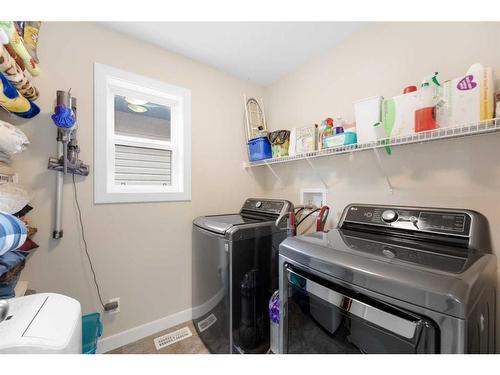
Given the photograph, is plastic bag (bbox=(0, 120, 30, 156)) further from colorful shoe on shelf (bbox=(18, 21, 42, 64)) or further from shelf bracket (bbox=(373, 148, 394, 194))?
shelf bracket (bbox=(373, 148, 394, 194))

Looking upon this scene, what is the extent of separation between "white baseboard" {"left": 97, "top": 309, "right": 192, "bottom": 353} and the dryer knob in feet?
5.93

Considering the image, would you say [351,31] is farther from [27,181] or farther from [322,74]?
[27,181]

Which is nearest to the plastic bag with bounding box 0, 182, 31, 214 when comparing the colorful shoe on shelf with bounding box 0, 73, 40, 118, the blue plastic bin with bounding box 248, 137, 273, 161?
the colorful shoe on shelf with bounding box 0, 73, 40, 118

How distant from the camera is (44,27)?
1.33m

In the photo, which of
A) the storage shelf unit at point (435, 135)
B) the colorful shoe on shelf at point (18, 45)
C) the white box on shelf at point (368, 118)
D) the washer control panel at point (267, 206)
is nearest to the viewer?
the colorful shoe on shelf at point (18, 45)

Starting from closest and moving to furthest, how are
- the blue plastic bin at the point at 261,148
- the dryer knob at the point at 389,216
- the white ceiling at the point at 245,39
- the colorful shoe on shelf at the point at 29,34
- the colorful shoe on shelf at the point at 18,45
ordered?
the colorful shoe on shelf at the point at 18,45 < the colorful shoe on shelf at the point at 29,34 < the dryer knob at the point at 389,216 < the white ceiling at the point at 245,39 < the blue plastic bin at the point at 261,148

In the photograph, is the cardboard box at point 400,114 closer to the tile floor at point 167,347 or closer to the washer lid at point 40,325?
the washer lid at point 40,325

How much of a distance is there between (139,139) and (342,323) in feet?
6.36

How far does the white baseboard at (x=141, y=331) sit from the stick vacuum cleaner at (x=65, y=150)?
2.91ft

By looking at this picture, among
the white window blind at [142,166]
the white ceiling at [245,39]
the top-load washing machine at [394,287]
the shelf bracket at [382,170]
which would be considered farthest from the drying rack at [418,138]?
the white window blind at [142,166]

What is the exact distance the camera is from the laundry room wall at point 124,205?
1.33 m

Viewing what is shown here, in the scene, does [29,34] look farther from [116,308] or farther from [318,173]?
[318,173]

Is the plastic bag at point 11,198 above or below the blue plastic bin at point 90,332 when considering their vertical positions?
above
